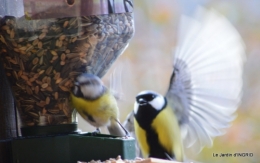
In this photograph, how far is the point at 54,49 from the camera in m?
0.94

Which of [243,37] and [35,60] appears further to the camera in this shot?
[243,37]

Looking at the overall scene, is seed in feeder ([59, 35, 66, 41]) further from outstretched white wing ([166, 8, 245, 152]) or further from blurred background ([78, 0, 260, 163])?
blurred background ([78, 0, 260, 163])

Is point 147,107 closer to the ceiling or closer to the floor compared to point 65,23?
closer to the floor

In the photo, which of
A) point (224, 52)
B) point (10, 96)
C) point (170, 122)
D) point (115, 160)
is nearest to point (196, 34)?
point (224, 52)

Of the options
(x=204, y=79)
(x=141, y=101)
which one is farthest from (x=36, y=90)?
(x=204, y=79)

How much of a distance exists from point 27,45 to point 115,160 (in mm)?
267

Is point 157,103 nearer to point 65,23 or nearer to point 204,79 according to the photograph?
point 204,79

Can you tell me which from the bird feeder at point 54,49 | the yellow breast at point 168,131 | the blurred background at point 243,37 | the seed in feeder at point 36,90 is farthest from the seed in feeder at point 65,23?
the blurred background at point 243,37

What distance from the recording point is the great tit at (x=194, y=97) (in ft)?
3.02

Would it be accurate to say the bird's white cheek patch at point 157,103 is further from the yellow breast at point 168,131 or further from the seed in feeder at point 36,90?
the seed in feeder at point 36,90

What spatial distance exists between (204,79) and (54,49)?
0.27 m

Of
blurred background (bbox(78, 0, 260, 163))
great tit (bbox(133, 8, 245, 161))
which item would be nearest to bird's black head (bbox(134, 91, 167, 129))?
great tit (bbox(133, 8, 245, 161))

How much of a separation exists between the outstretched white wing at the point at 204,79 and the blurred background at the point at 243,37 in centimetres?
47

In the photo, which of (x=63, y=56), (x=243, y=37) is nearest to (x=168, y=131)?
(x=63, y=56)
